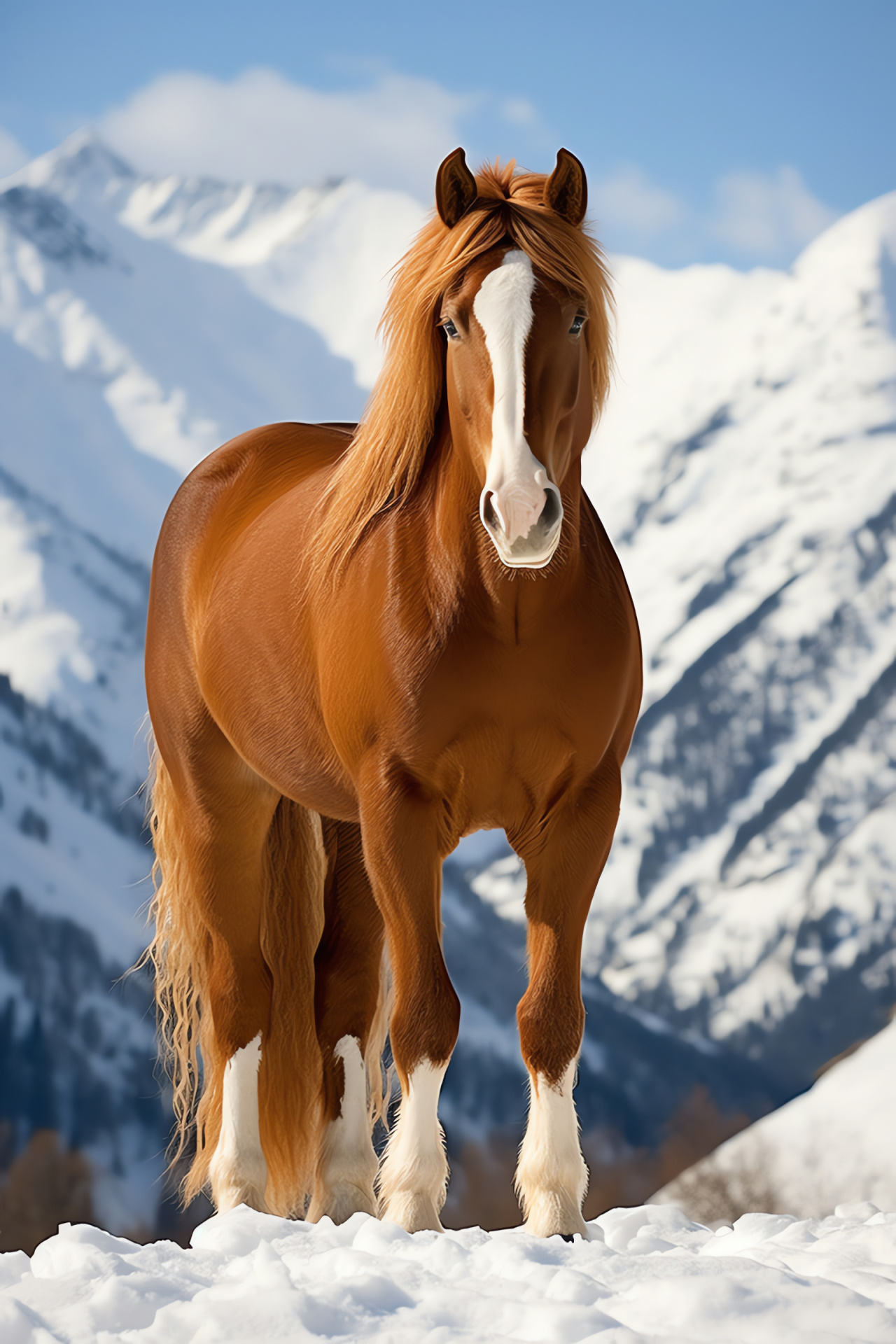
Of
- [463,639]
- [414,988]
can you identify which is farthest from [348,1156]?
[463,639]

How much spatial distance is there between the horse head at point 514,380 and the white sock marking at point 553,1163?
1236mm

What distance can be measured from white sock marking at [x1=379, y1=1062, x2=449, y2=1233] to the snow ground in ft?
0.26

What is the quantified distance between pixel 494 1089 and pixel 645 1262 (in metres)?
18.9

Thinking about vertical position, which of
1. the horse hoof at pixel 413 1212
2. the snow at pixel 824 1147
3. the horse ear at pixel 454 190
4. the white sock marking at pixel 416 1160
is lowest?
the snow at pixel 824 1147

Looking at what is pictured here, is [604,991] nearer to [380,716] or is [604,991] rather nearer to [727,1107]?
[727,1107]

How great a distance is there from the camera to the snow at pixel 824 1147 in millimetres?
14555

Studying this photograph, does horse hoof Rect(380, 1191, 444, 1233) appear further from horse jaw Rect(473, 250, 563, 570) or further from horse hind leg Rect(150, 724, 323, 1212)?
horse jaw Rect(473, 250, 563, 570)

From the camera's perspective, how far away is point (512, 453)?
2385mm

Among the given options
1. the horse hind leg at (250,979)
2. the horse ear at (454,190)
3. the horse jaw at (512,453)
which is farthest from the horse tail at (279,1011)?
the horse ear at (454,190)

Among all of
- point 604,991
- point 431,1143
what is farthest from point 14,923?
point 431,1143

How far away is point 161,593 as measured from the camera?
4.12 metres

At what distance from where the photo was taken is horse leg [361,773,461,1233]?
2711 mm

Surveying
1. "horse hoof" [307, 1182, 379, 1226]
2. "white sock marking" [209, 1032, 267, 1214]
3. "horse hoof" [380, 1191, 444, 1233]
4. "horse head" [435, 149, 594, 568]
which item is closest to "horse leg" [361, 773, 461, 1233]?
"horse hoof" [380, 1191, 444, 1233]

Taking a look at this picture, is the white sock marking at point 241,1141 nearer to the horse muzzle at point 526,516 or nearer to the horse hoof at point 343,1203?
the horse hoof at point 343,1203
